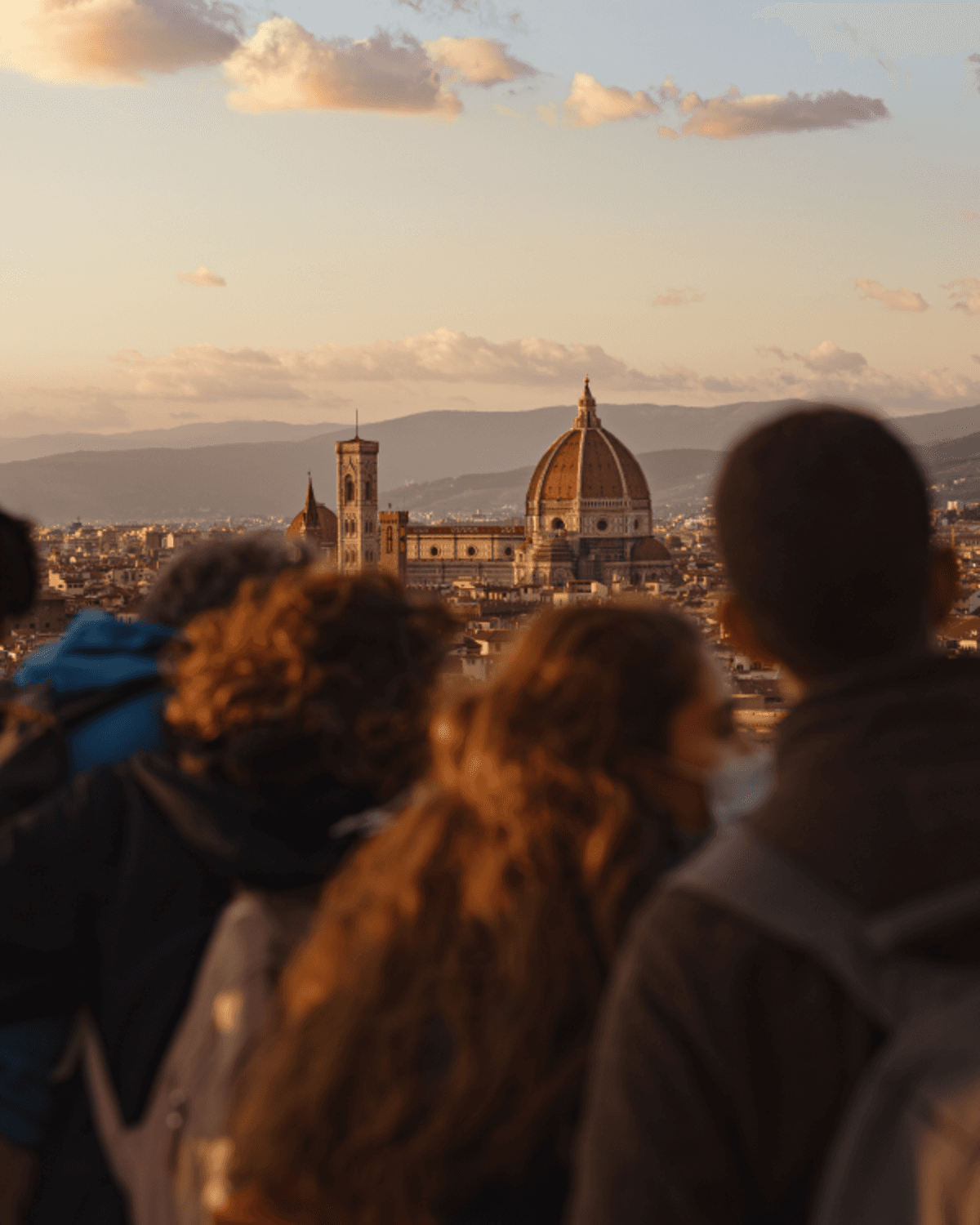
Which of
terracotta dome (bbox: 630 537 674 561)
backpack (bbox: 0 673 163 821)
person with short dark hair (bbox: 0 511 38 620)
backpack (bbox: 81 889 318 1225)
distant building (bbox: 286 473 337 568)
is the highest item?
person with short dark hair (bbox: 0 511 38 620)

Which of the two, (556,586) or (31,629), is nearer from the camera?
(31,629)

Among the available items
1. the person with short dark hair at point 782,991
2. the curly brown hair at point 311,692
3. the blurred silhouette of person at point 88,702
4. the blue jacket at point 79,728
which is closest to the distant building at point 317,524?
the blurred silhouette of person at point 88,702

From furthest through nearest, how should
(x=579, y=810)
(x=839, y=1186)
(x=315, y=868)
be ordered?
1. (x=315, y=868)
2. (x=579, y=810)
3. (x=839, y=1186)

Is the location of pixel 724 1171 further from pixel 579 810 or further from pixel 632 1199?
pixel 579 810

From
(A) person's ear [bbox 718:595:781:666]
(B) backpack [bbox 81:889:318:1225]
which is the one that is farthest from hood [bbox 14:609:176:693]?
(A) person's ear [bbox 718:595:781:666]

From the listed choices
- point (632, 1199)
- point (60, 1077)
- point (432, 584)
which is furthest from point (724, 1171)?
point (432, 584)

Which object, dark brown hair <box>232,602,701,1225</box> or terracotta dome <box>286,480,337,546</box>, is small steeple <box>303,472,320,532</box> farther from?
dark brown hair <box>232,602,701,1225</box>

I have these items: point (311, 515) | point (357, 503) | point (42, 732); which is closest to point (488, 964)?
point (42, 732)
